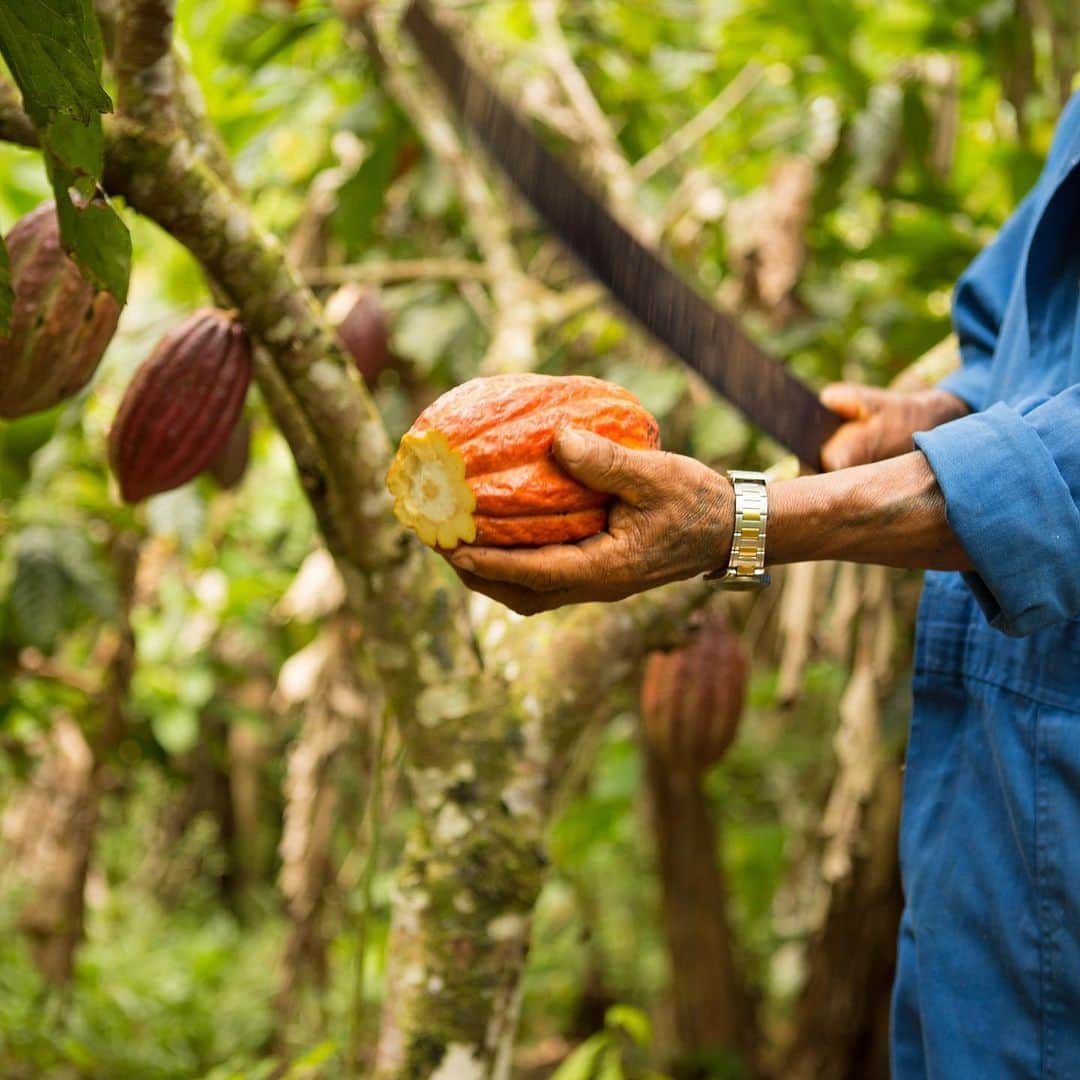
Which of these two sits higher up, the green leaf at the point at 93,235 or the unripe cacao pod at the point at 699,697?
the green leaf at the point at 93,235

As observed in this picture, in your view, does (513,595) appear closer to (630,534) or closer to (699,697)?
(630,534)

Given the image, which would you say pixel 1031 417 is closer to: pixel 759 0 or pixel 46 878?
pixel 759 0

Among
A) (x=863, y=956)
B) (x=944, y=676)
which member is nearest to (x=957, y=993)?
(x=944, y=676)

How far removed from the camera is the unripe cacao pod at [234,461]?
1.79 meters

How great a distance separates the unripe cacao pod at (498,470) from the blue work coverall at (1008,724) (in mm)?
238

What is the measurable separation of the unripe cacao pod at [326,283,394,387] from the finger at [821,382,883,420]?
2.83 feet

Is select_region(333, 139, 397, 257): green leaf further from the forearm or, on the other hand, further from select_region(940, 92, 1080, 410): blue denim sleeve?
the forearm

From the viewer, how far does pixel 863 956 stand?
2064mm

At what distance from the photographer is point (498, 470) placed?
83cm

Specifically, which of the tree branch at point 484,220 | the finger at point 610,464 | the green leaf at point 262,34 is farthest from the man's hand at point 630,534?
the green leaf at point 262,34

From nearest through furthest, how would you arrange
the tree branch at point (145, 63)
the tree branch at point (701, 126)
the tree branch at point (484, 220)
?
the tree branch at point (145, 63) → the tree branch at point (484, 220) → the tree branch at point (701, 126)

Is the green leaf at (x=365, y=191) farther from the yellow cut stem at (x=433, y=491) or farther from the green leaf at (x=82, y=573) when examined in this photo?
the yellow cut stem at (x=433, y=491)

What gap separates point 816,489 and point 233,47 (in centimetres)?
174

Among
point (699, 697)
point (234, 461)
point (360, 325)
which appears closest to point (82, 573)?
point (234, 461)
